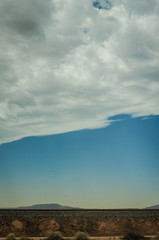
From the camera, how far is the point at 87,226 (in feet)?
105

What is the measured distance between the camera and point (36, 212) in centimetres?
3428

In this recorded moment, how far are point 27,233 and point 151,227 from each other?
16.3 metres

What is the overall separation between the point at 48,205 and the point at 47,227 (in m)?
177

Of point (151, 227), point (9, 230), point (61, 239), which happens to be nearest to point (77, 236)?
point (61, 239)

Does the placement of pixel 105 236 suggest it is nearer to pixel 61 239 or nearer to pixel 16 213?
pixel 61 239

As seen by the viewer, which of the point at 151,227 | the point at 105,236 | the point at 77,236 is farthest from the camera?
the point at 151,227

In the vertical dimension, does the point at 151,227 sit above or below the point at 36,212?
below

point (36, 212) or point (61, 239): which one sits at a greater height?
point (36, 212)

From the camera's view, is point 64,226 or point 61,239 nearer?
point 61,239

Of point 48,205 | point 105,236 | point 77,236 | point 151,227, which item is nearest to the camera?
point 77,236

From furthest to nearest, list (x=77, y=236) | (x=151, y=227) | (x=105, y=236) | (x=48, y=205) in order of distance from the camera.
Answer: (x=48, y=205), (x=151, y=227), (x=105, y=236), (x=77, y=236)

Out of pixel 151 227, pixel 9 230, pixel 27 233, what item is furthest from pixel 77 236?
pixel 151 227

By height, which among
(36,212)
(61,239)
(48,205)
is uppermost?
(36,212)

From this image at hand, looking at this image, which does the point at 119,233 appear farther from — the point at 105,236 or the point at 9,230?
the point at 9,230
